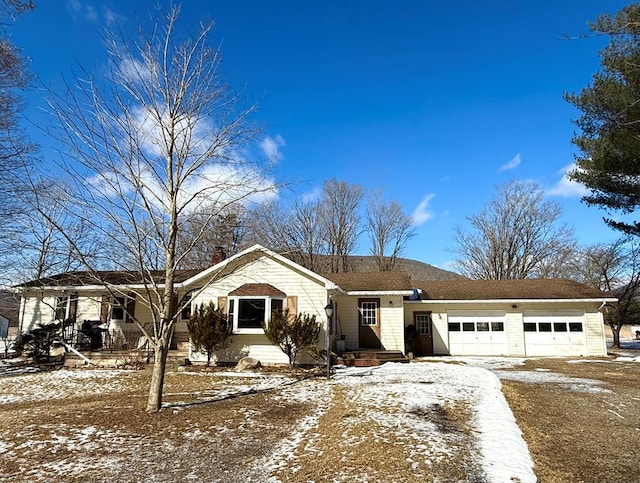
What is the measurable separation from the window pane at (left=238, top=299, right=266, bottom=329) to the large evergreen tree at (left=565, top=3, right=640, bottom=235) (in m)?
11.6

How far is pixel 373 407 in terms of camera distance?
8.11 m

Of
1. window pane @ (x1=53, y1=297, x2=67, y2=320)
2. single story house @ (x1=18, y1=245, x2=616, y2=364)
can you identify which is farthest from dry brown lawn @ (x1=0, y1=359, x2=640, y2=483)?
window pane @ (x1=53, y1=297, x2=67, y2=320)

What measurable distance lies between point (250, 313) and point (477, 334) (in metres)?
10.9

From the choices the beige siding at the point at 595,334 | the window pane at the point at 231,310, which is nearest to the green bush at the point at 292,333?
the window pane at the point at 231,310

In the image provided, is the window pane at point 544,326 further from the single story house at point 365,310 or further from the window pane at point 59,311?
the window pane at point 59,311

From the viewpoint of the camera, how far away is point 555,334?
61.9 feet

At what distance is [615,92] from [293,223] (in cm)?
2266

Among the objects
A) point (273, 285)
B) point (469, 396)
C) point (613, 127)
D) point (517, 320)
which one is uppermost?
point (613, 127)

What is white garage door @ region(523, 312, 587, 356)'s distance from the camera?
1867cm

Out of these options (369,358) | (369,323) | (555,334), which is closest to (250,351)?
(369,358)

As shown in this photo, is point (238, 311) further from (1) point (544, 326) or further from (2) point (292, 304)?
(1) point (544, 326)

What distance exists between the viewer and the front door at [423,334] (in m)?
19.3

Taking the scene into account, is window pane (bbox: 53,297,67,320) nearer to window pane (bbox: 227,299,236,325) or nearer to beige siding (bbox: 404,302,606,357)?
window pane (bbox: 227,299,236,325)

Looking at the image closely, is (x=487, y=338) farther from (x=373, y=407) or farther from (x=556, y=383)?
(x=373, y=407)
